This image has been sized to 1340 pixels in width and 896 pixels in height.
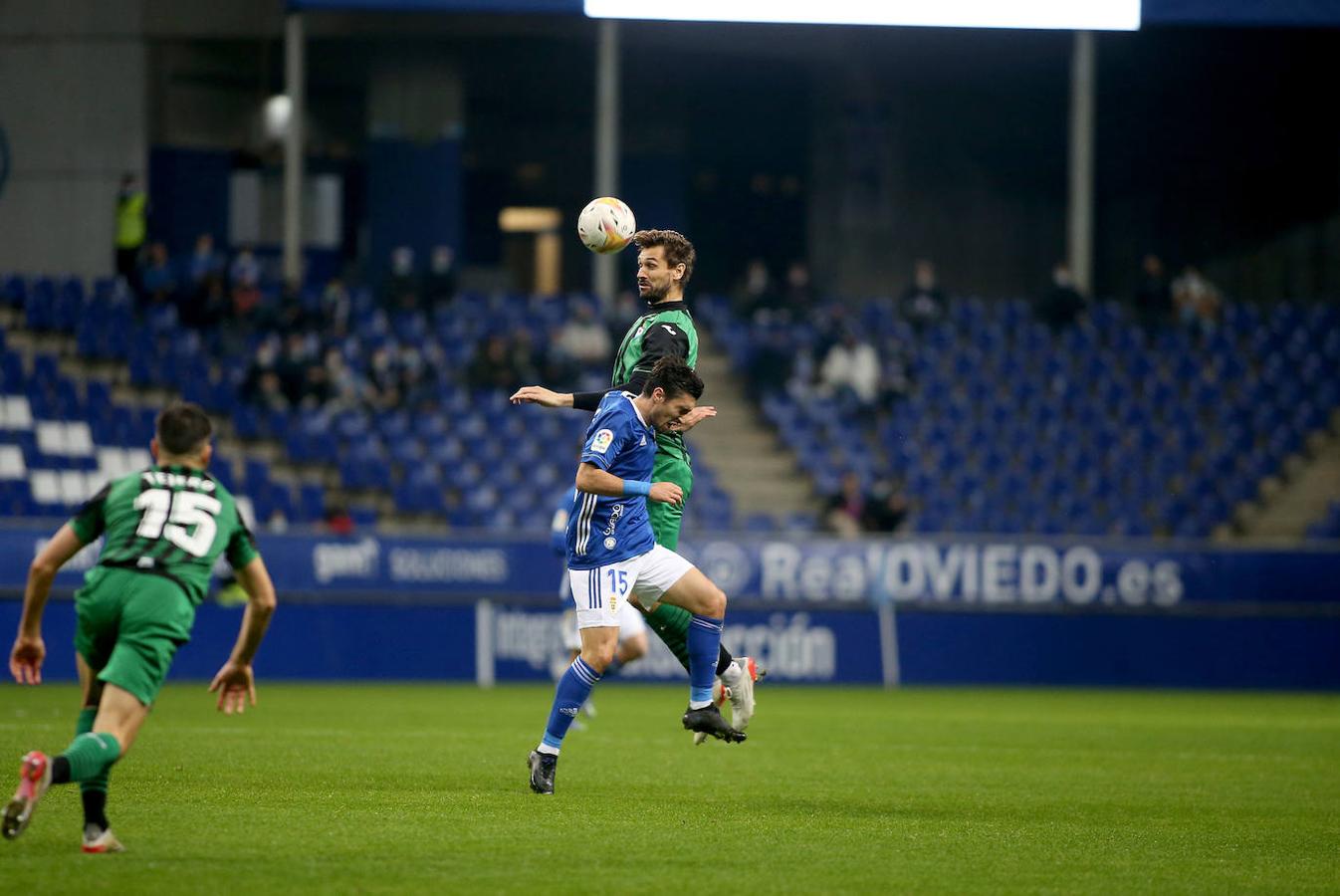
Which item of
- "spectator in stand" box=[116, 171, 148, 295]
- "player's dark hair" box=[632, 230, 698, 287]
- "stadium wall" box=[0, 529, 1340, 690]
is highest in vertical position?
"spectator in stand" box=[116, 171, 148, 295]

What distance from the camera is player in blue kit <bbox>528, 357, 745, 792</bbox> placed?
841 cm

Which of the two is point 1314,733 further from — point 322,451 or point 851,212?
point 851,212

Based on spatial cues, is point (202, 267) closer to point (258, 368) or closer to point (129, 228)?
point (129, 228)

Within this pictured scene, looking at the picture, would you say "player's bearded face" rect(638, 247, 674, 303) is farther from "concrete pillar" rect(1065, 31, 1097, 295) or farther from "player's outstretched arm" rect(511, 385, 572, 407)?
"concrete pillar" rect(1065, 31, 1097, 295)

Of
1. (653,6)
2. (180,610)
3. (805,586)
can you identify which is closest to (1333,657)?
(805,586)

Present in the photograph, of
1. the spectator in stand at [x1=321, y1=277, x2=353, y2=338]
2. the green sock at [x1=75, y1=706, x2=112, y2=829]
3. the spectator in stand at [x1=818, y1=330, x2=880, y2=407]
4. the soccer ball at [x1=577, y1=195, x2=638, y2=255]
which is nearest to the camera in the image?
the green sock at [x1=75, y1=706, x2=112, y2=829]

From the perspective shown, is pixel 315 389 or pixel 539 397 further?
pixel 315 389

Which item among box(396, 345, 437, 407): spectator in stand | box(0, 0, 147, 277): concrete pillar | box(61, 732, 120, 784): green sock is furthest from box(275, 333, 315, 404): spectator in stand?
box(61, 732, 120, 784): green sock

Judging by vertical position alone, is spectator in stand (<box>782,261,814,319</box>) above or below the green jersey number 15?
above

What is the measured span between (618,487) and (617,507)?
13.2 inches

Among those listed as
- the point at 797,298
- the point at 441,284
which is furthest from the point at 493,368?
the point at 797,298

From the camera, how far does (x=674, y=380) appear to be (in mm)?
8422

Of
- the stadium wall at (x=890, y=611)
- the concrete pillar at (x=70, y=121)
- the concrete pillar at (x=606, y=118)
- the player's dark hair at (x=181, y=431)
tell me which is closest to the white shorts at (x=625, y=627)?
the stadium wall at (x=890, y=611)

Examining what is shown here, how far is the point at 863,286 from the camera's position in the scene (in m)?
33.0
